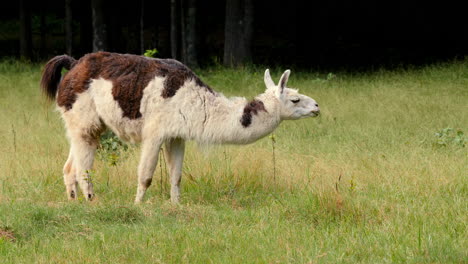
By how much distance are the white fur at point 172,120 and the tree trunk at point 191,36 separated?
12063 mm

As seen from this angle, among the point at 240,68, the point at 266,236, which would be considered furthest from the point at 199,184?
the point at 240,68

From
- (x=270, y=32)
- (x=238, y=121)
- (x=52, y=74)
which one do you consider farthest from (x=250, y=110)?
(x=270, y=32)

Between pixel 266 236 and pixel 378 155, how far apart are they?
3.87 metres

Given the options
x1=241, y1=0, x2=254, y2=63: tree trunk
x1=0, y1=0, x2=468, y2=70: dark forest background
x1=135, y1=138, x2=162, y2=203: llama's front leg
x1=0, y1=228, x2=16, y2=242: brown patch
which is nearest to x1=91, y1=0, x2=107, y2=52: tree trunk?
x1=0, y1=0, x2=468, y2=70: dark forest background

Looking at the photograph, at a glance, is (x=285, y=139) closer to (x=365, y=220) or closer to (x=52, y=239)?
(x=365, y=220)

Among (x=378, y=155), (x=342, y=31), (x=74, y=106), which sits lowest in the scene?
(x=342, y=31)

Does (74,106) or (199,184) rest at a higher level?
(74,106)

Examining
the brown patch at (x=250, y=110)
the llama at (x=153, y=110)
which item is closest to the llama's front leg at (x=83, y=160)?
the llama at (x=153, y=110)

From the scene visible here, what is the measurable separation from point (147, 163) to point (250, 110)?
3.97 feet

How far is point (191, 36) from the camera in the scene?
2050 centimetres

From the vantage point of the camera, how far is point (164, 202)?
7.79 m

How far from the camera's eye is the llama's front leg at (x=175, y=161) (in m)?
8.13

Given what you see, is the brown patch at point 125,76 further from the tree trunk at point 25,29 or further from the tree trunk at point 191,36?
the tree trunk at point 25,29

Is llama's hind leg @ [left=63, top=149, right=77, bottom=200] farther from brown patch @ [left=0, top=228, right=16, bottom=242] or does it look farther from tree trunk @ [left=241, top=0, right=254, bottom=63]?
tree trunk @ [left=241, top=0, right=254, bottom=63]
